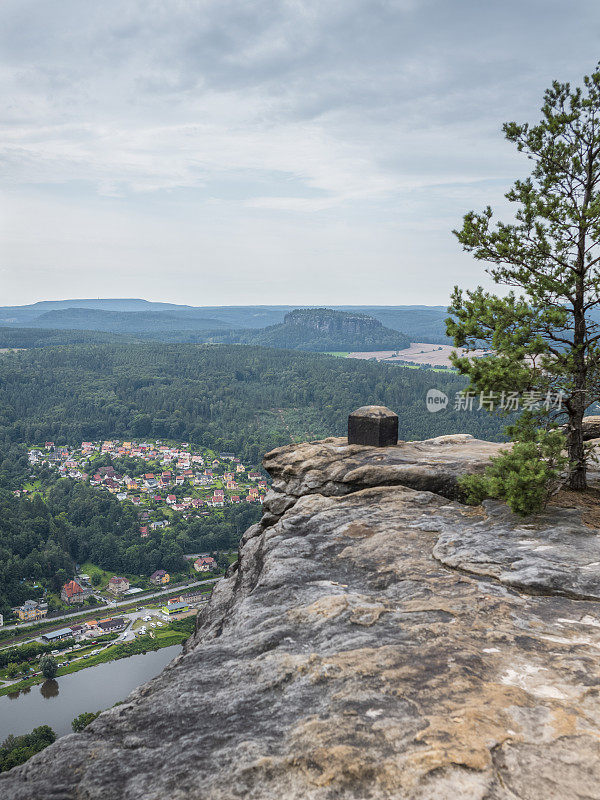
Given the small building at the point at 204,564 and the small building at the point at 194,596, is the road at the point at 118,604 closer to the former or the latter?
the small building at the point at 194,596


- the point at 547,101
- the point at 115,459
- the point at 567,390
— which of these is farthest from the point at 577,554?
the point at 115,459

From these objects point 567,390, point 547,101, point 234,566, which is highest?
point 547,101

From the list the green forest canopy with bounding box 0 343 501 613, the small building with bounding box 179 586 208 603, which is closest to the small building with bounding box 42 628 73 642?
the green forest canopy with bounding box 0 343 501 613

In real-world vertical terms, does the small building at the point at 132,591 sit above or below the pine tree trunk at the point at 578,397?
below

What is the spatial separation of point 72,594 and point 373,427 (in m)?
82.7

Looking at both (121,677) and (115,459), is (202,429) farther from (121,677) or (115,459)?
(121,677)

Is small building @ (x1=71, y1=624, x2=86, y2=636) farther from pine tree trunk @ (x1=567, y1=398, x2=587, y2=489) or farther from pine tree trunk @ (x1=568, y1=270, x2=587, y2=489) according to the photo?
pine tree trunk @ (x1=568, y1=270, x2=587, y2=489)

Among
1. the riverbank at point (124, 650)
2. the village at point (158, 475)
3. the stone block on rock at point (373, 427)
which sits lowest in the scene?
the riverbank at point (124, 650)

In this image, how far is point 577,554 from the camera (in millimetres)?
10484

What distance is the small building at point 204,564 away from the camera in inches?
3932

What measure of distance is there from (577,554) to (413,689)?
17.7 feet

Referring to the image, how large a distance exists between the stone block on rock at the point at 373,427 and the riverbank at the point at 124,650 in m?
51.3

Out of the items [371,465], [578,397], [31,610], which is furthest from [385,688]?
[31,610]

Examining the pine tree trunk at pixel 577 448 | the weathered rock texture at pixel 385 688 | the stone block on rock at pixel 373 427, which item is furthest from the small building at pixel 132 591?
the pine tree trunk at pixel 577 448
